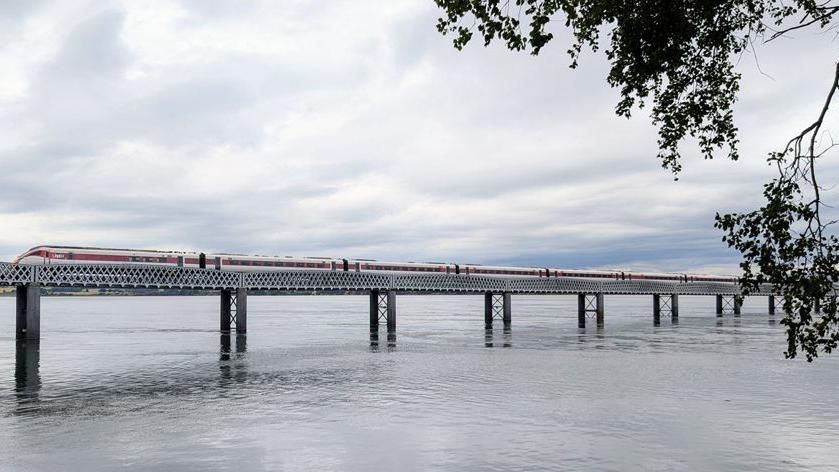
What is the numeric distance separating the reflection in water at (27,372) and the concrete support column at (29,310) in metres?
1.25

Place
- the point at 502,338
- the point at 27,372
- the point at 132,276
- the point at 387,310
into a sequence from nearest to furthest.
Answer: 1. the point at 27,372
2. the point at 132,276
3. the point at 502,338
4. the point at 387,310

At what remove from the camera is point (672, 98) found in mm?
16984

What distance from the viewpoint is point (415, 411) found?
30734mm

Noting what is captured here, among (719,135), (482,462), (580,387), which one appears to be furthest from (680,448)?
(580,387)

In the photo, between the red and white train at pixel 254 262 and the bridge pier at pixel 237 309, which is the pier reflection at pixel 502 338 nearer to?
the red and white train at pixel 254 262

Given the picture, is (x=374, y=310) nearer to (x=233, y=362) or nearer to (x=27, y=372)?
(x=233, y=362)

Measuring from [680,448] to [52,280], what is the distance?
5760 cm

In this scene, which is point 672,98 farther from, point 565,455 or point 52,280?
point 52,280

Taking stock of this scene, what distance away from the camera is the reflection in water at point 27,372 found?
118 ft

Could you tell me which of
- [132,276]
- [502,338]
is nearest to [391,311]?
[502,338]

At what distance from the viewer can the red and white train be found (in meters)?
70.8

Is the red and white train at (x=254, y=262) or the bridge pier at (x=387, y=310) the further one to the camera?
the bridge pier at (x=387, y=310)

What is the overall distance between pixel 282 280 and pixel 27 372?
1511 inches

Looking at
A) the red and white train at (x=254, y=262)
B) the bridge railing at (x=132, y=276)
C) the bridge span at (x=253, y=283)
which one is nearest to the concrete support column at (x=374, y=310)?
the bridge span at (x=253, y=283)
